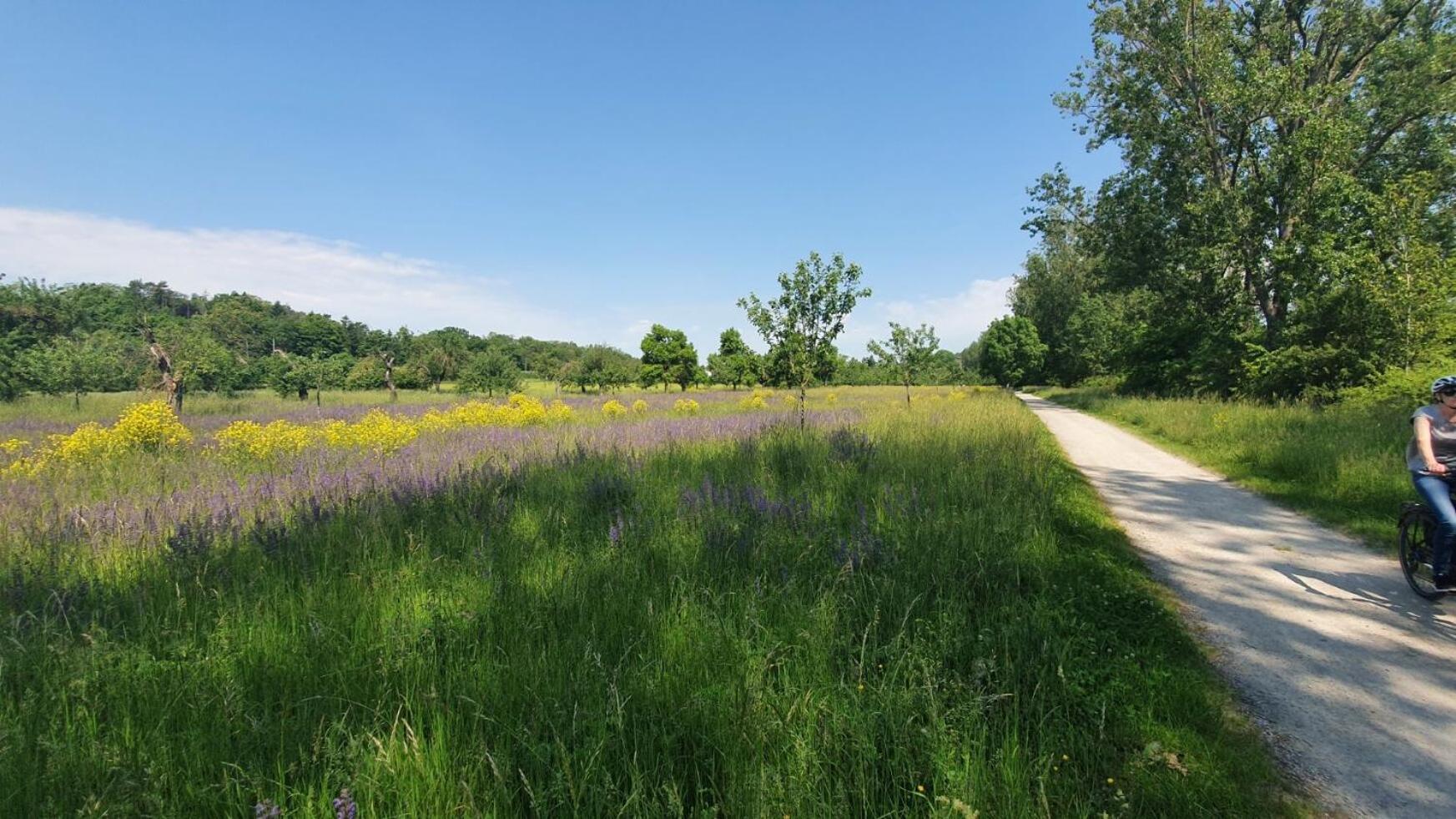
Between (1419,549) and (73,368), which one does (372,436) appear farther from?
(73,368)

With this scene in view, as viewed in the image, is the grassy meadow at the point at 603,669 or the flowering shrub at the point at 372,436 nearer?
the grassy meadow at the point at 603,669

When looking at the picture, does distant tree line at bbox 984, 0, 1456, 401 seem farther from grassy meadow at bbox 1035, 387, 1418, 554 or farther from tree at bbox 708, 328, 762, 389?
tree at bbox 708, 328, 762, 389

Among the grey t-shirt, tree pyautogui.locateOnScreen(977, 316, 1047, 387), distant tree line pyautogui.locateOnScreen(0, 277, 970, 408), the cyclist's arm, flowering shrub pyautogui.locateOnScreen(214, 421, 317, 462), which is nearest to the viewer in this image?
the cyclist's arm

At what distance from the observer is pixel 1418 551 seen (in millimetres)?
4605

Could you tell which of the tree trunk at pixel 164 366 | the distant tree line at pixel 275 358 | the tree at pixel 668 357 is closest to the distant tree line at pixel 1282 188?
the distant tree line at pixel 275 358

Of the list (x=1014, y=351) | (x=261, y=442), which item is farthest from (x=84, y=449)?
(x=1014, y=351)

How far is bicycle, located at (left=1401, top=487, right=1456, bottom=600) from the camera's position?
4.50 metres

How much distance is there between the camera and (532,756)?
2080 mm

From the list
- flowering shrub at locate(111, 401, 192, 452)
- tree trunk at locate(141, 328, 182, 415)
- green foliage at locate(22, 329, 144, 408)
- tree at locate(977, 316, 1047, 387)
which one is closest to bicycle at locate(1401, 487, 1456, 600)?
flowering shrub at locate(111, 401, 192, 452)

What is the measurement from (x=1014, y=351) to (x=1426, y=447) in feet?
230

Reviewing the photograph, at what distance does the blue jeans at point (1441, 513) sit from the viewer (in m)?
4.22

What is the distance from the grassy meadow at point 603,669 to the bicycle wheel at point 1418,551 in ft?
6.70

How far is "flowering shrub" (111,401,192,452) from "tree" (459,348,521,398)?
106 feet

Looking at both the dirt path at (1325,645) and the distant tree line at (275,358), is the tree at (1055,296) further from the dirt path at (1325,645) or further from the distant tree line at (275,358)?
the dirt path at (1325,645)
